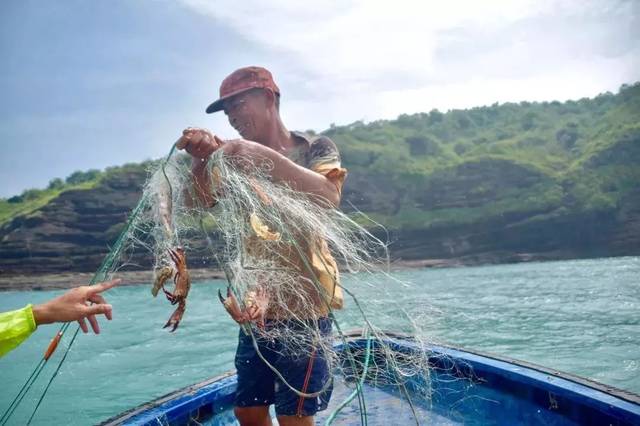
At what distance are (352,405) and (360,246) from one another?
2.30 meters

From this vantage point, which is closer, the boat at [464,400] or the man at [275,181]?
the man at [275,181]

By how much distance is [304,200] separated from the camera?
2002 mm

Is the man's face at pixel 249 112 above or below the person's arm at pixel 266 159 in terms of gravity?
above

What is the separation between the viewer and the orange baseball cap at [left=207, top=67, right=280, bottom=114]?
2.15 m

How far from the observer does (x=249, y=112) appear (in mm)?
2188

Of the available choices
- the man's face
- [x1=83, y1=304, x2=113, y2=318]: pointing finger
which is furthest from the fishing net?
the man's face

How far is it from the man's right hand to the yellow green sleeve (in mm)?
994

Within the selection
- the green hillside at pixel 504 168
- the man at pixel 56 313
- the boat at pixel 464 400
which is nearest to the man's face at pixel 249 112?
the man at pixel 56 313

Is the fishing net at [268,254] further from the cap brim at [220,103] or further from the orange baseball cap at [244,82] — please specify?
the orange baseball cap at [244,82]

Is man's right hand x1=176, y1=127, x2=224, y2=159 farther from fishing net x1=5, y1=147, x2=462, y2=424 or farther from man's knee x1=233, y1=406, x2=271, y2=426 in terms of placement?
man's knee x1=233, y1=406, x2=271, y2=426

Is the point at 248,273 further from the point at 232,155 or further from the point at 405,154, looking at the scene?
the point at 405,154

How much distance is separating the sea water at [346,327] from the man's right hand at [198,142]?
3.22 ft

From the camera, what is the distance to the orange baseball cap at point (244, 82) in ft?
7.06

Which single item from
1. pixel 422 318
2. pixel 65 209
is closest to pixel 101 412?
pixel 422 318
